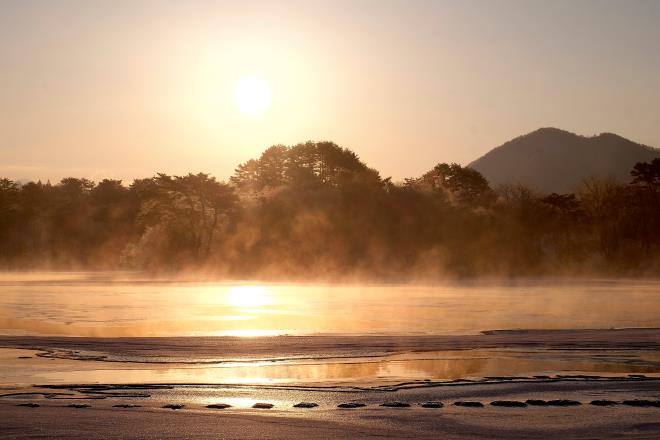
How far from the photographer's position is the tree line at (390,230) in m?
96.7

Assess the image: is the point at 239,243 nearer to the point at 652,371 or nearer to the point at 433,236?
the point at 433,236

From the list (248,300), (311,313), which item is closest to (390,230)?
(248,300)

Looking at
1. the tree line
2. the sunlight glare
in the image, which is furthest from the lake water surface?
the tree line

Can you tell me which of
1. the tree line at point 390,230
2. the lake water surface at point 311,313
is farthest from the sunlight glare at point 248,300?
the tree line at point 390,230

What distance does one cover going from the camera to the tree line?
9669 cm

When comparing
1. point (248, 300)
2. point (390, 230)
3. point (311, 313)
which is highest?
point (390, 230)

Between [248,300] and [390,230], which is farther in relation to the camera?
[390,230]

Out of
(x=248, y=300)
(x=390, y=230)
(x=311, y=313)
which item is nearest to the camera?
(x=311, y=313)

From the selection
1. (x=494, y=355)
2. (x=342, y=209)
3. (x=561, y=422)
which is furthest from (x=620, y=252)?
(x=561, y=422)

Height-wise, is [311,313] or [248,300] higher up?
[248,300]

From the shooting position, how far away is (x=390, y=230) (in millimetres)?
106375

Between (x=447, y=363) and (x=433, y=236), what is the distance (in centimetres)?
8523

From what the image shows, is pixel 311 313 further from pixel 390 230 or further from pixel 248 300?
pixel 390 230

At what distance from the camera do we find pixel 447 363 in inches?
771
